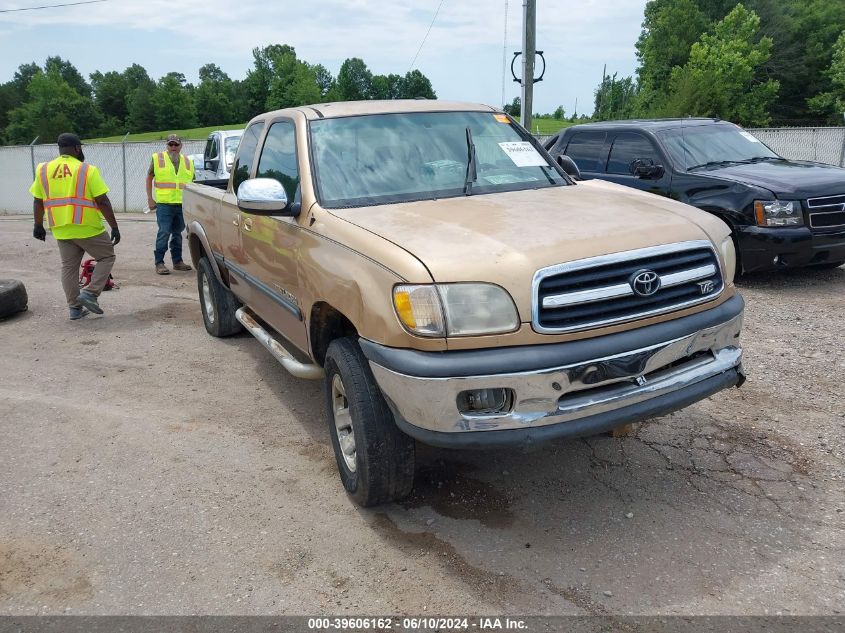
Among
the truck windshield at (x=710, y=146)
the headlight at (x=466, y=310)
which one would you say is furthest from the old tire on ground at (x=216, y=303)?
the truck windshield at (x=710, y=146)

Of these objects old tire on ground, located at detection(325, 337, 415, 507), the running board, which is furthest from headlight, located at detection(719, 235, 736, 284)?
the running board

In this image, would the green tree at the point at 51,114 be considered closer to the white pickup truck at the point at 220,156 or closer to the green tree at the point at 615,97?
the green tree at the point at 615,97

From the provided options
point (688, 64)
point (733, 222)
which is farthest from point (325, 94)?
point (733, 222)

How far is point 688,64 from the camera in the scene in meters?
59.4

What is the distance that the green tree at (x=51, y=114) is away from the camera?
97188 mm

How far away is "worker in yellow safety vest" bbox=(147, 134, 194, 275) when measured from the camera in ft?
33.2

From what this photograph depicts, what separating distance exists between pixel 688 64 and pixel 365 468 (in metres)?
64.1

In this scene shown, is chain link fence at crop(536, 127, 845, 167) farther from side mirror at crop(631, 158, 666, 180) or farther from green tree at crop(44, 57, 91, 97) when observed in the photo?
green tree at crop(44, 57, 91, 97)

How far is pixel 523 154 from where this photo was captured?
4602 millimetres

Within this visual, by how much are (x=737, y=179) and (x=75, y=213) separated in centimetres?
709

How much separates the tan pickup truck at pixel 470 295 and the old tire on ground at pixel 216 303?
7.18ft

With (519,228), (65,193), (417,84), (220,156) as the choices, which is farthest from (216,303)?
(417,84)

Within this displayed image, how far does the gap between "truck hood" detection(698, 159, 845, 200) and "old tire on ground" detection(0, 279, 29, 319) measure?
773 centimetres

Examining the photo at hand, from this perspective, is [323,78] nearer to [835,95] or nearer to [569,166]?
[835,95]
